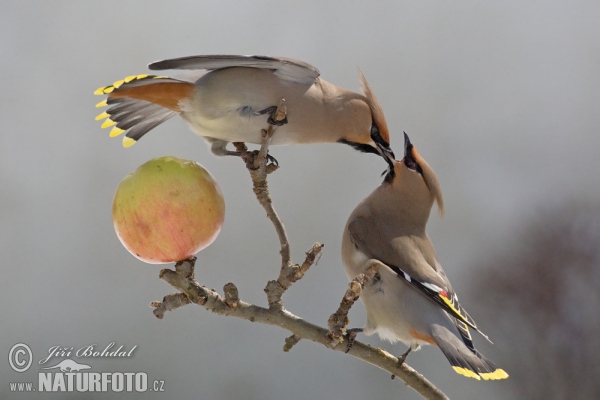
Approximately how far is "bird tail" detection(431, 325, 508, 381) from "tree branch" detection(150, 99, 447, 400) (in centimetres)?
16

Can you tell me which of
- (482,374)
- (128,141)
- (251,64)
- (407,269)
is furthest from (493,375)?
(128,141)

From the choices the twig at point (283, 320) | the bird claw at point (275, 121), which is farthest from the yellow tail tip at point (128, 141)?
the twig at point (283, 320)

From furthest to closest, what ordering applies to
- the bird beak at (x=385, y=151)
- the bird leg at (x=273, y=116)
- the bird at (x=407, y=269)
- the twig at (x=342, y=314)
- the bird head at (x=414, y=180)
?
the bird head at (x=414, y=180) → the bird beak at (x=385, y=151) → the bird at (x=407, y=269) → the bird leg at (x=273, y=116) → the twig at (x=342, y=314)

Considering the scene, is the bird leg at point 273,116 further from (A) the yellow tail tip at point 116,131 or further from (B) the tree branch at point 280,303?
(A) the yellow tail tip at point 116,131

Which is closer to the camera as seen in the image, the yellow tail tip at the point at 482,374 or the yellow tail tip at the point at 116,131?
the yellow tail tip at the point at 482,374

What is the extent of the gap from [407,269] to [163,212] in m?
0.72

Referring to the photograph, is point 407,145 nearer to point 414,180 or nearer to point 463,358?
point 414,180

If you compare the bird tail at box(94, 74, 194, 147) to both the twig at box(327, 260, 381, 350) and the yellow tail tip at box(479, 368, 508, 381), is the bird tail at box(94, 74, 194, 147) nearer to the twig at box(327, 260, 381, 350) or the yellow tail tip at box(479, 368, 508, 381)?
the twig at box(327, 260, 381, 350)

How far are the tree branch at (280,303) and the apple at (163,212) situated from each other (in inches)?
2.0

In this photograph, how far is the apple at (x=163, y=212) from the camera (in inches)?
55.6

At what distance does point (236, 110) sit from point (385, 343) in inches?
70.6

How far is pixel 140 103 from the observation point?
1.88 m

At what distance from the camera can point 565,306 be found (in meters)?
2.79

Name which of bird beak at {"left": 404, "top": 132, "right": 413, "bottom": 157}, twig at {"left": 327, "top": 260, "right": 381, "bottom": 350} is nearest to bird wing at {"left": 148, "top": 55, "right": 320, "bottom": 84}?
bird beak at {"left": 404, "top": 132, "right": 413, "bottom": 157}
